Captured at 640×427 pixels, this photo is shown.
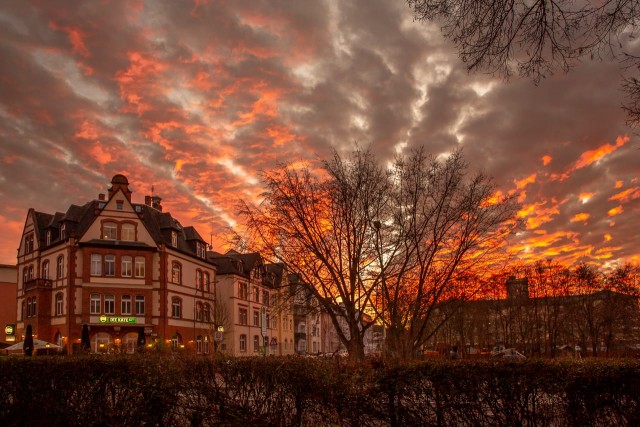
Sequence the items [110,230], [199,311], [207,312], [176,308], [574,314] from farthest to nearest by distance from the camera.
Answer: [207,312] → [199,311] → [574,314] → [176,308] → [110,230]

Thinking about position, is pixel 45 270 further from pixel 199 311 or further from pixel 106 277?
pixel 199 311

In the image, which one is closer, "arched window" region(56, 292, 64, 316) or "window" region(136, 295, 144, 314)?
"arched window" region(56, 292, 64, 316)

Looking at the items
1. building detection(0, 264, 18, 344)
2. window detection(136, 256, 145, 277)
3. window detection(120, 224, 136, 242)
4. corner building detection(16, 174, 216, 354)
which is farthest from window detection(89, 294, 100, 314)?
building detection(0, 264, 18, 344)

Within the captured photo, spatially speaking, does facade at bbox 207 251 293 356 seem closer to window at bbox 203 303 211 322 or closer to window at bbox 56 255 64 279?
window at bbox 203 303 211 322

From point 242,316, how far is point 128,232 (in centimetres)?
2016

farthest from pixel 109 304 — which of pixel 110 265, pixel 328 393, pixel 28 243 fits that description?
pixel 328 393

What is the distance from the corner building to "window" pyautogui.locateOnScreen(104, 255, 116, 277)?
0.08 metres

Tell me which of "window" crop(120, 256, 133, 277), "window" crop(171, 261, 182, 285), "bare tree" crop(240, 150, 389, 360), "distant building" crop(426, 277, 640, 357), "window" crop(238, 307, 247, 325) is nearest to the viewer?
"bare tree" crop(240, 150, 389, 360)

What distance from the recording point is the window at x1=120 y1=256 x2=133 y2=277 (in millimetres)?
51906

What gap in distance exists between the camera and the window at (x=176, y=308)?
55.1 metres

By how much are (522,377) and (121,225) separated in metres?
48.2

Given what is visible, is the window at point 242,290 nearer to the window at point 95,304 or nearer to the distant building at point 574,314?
the window at point 95,304

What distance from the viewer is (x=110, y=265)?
51469 mm

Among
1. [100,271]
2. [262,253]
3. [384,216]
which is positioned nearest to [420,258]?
[384,216]
